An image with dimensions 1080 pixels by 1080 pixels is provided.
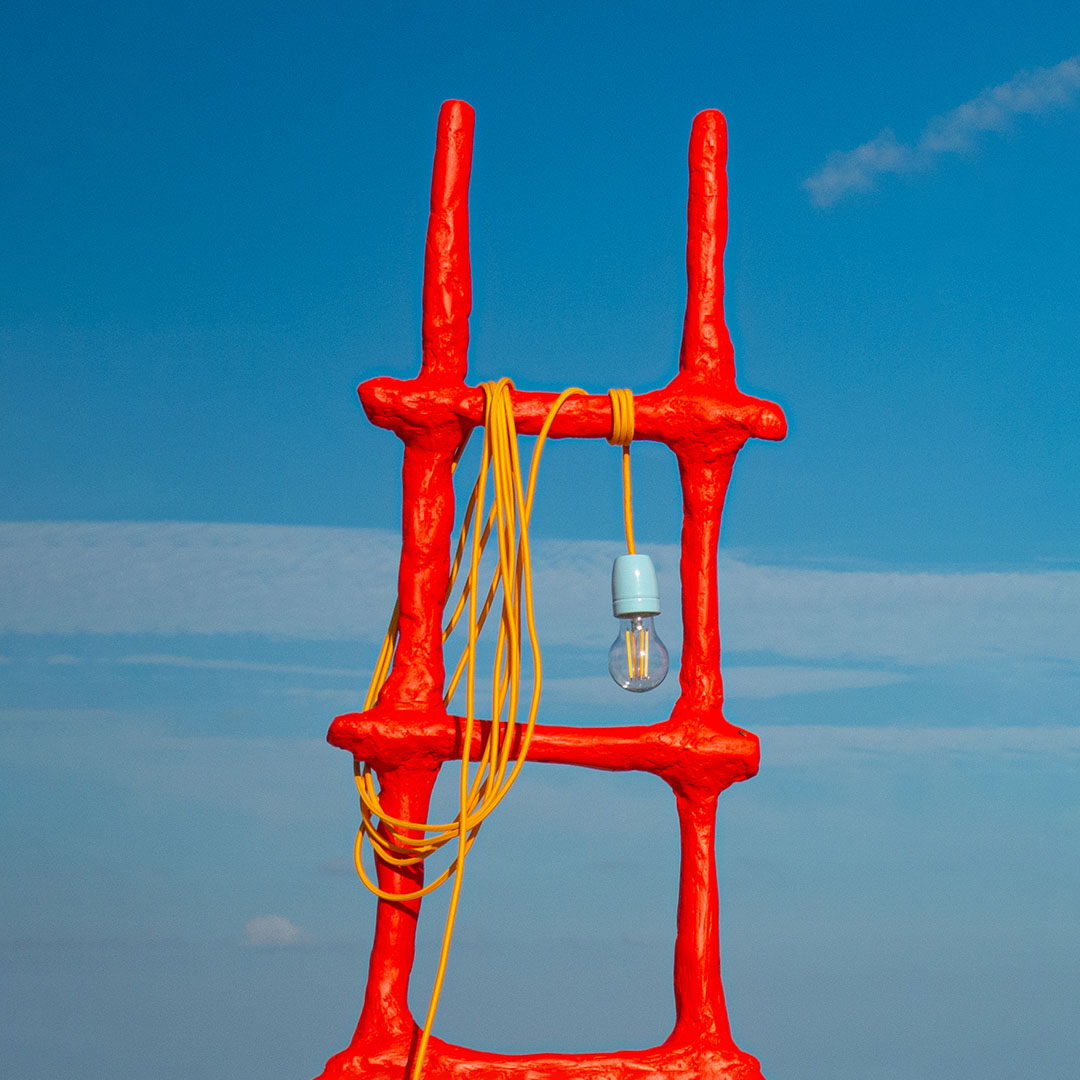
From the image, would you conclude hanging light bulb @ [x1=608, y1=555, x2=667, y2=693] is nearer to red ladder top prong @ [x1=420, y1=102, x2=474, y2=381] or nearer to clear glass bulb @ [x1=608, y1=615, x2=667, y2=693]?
clear glass bulb @ [x1=608, y1=615, x2=667, y2=693]

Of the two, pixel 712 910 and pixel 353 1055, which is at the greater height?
pixel 712 910

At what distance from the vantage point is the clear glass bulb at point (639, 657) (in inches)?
127

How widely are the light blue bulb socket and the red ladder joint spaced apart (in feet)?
0.55

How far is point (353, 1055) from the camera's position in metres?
3.21

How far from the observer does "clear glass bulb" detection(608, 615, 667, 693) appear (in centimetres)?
323

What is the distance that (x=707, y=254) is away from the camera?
348cm

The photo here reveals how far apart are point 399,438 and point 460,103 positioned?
771 mm

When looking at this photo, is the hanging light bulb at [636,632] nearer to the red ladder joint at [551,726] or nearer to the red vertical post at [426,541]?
the red ladder joint at [551,726]

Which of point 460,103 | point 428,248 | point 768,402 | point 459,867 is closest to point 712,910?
point 459,867

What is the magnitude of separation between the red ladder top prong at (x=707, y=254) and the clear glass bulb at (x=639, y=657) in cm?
58

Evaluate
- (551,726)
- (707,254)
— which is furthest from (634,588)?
(707,254)

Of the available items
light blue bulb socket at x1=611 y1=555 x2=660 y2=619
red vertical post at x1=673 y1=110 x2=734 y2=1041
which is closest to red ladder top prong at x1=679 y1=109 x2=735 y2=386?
red vertical post at x1=673 y1=110 x2=734 y2=1041

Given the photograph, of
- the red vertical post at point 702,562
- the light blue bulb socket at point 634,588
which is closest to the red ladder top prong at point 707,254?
the red vertical post at point 702,562

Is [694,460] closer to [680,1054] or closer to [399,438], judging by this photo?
[399,438]
